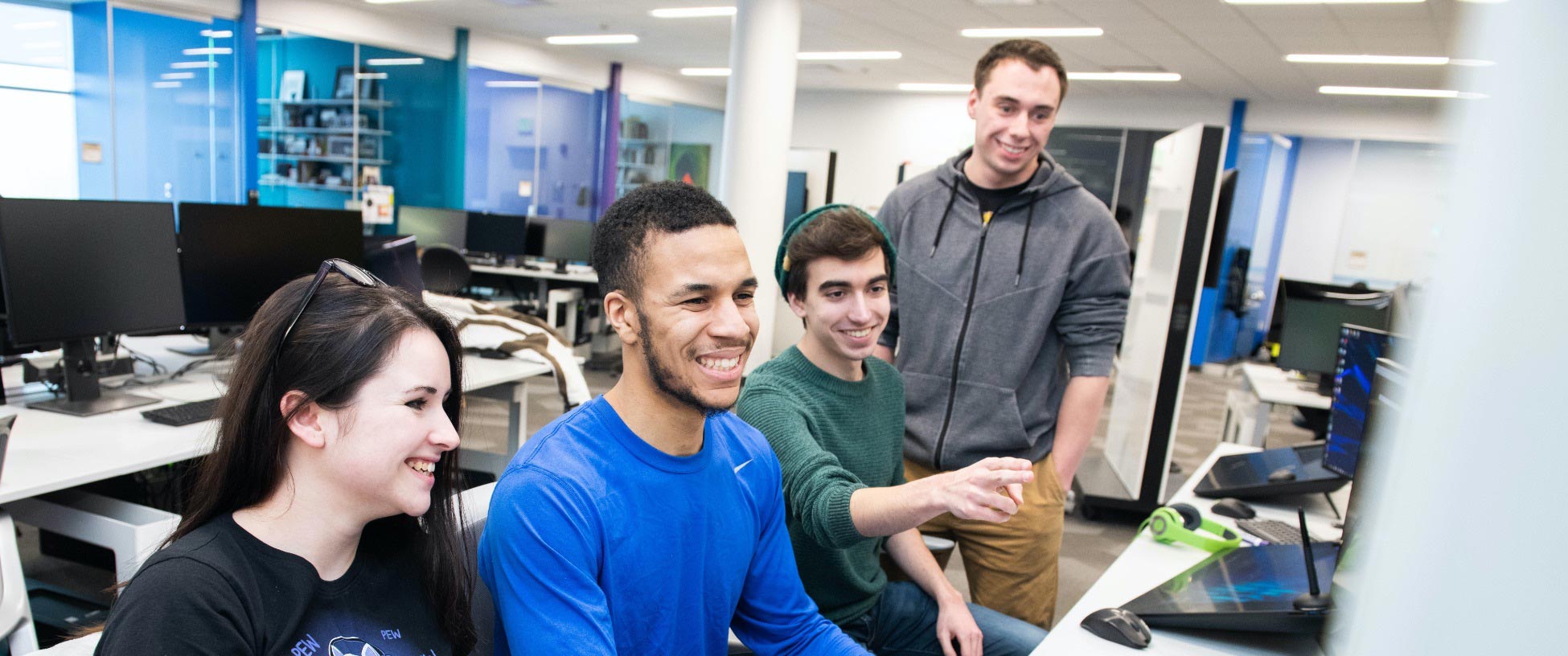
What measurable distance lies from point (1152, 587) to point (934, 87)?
35.3ft

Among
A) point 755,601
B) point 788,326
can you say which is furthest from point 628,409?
point 788,326

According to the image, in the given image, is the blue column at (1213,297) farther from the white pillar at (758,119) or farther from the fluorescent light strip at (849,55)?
the white pillar at (758,119)

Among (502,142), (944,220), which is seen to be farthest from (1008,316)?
(502,142)

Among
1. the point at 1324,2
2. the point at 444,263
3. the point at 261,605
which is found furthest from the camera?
the point at 444,263

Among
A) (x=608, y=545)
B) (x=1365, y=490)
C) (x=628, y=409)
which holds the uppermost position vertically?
(x=1365, y=490)

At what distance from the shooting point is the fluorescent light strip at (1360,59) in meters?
7.36

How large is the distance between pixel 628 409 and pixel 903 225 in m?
1.14

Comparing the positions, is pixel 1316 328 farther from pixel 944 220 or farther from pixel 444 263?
pixel 444 263

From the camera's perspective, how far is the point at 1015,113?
2.01m

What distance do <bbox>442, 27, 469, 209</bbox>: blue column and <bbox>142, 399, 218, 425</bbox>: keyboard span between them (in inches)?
315

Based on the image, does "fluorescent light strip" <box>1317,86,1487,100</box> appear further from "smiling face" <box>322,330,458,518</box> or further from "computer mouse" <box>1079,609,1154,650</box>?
"smiling face" <box>322,330,458,518</box>

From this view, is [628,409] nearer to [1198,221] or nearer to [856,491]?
[856,491]

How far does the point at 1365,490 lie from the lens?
→ 243mm

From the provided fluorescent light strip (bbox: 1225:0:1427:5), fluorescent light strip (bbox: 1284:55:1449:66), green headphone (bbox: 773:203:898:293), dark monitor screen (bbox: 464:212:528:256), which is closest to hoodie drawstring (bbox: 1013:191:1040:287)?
green headphone (bbox: 773:203:898:293)
